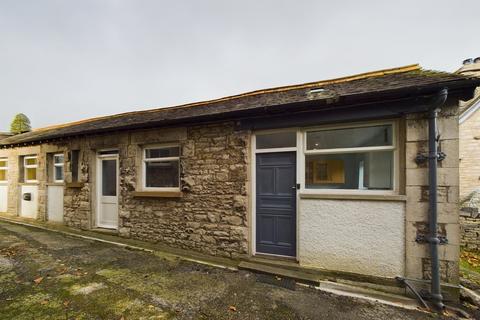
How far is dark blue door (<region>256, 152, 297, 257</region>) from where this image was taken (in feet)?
14.9

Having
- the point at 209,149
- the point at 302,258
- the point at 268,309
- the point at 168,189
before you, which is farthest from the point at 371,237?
the point at 168,189

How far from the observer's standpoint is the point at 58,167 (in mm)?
8297

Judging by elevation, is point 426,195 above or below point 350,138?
below

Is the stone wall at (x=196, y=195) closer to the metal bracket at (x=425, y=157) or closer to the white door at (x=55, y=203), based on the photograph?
the metal bracket at (x=425, y=157)

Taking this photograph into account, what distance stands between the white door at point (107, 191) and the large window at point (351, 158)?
5.93 meters

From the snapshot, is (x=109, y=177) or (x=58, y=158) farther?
(x=58, y=158)

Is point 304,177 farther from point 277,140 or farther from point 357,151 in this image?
point 357,151

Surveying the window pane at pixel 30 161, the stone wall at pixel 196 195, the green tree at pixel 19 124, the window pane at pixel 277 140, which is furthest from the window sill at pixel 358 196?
the green tree at pixel 19 124

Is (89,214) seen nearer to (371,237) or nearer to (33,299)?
(33,299)

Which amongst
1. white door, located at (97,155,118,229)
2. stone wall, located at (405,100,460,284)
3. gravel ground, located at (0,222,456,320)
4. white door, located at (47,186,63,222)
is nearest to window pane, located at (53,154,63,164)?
white door, located at (47,186,63,222)

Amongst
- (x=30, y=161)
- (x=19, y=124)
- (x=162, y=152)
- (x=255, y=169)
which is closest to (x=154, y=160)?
(x=162, y=152)

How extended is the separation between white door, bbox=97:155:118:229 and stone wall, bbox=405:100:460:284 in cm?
747

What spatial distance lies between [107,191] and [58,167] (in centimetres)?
295

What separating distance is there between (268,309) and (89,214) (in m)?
6.56
